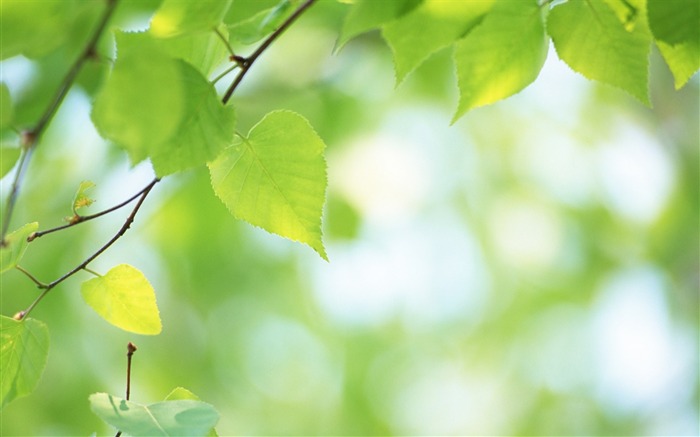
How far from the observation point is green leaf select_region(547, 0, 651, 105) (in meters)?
0.46

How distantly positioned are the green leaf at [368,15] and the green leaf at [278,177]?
0.27ft

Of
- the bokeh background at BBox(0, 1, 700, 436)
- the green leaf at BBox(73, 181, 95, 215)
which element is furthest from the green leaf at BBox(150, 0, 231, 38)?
the bokeh background at BBox(0, 1, 700, 436)

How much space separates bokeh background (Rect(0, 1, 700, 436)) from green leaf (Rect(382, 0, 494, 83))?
7.48 feet

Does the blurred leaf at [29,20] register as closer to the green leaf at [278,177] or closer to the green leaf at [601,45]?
the green leaf at [278,177]

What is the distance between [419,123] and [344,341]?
1.06 meters

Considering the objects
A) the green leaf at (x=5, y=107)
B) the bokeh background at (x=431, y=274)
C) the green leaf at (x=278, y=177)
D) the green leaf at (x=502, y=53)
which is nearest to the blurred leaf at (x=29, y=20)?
the green leaf at (x=5, y=107)

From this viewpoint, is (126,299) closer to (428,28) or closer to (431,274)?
(428,28)

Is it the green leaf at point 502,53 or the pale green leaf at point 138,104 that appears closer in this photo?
the pale green leaf at point 138,104

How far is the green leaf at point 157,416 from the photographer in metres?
0.39

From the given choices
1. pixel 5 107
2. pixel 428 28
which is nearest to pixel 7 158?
pixel 5 107

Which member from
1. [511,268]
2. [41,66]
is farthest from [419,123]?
[41,66]

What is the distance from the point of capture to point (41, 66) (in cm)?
179

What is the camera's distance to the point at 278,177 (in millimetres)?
473

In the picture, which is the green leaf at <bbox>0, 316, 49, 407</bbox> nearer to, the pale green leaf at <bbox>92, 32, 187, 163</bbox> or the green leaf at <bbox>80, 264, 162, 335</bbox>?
the green leaf at <bbox>80, 264, 162, 335</bbox>
